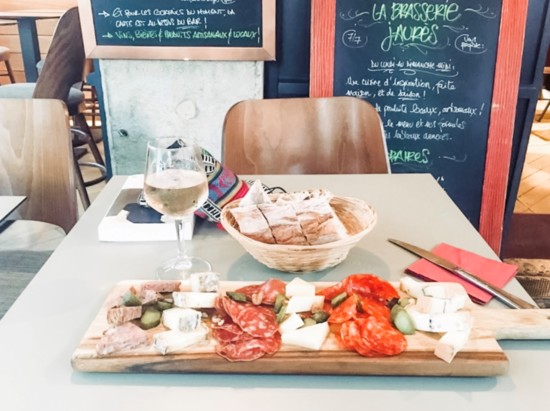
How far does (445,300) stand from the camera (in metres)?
0.77

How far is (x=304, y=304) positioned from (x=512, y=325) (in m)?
0.28

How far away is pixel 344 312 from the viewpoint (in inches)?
30.3

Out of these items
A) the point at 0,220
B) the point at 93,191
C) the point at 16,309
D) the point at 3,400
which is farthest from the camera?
the point at 93,191

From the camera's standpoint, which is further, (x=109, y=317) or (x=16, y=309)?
(x=16, y=309)

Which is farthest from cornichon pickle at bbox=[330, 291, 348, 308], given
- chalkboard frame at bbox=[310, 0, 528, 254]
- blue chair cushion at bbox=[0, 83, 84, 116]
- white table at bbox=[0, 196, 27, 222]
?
blue chair cushion at bbox=[0, 83, 84, 116]

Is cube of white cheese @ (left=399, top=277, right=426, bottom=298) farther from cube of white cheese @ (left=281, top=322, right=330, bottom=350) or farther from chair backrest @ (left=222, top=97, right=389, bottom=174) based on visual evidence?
chair backrest @ (left=222, top=97, right=389, bottom=174)

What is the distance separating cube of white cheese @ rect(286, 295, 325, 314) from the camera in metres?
0.79

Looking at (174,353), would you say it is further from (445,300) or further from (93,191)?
(93,191)

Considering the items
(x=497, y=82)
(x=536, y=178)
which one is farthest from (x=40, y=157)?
(x=536, y=178)

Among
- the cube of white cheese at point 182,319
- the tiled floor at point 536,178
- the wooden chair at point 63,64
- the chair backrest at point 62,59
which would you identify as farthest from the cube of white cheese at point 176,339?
the tiled floor at point 536,178

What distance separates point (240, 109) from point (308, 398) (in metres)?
1.21

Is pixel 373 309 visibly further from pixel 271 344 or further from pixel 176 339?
pixel 176 339

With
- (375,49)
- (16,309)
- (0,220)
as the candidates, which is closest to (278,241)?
(16,309)

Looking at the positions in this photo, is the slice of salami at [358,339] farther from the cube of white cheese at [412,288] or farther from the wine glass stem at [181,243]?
the wine glass stem at [181,243]
